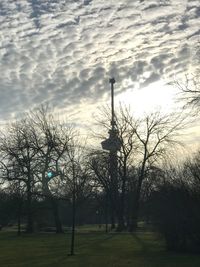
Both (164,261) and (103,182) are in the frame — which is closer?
(164,261)

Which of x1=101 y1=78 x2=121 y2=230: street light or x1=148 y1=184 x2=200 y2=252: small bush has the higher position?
x1=101 y1=78 x2=121 y2=230: street light

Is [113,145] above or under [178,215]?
above

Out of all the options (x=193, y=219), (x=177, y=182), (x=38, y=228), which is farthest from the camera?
(x=38, y=228)

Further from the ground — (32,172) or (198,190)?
(32,172)

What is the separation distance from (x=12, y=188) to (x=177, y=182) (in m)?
35.4

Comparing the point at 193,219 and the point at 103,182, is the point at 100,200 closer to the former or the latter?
the point at 103,182

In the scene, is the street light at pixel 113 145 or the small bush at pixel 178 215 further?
the street light at pixel 113 145

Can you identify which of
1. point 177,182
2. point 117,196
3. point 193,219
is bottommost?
point 193,219

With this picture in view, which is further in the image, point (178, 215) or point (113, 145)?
point (113, 145)

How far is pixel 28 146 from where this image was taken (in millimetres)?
58344

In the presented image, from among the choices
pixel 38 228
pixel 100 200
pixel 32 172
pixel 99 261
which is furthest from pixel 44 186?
pixel 99 261

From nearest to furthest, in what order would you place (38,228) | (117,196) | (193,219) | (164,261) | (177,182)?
(164,261) → (193,219) → (177,182) → (117,196) → (38,228)

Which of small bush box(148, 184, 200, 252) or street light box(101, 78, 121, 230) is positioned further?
street light box(101, 78, 121, 230)

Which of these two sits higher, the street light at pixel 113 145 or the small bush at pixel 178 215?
the street light at pixel 113 145
